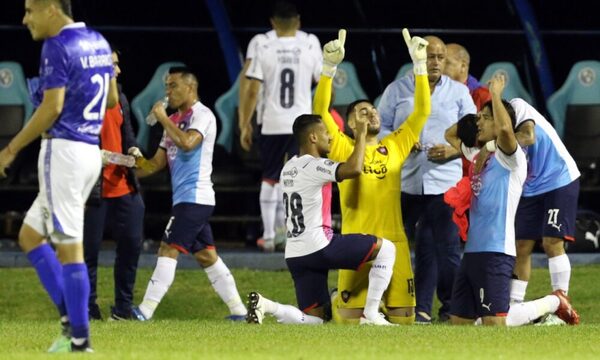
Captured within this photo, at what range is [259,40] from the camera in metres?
15.8

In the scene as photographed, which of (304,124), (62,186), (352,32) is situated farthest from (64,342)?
(352,32)

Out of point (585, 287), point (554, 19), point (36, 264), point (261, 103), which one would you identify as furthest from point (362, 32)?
point (36, 264)

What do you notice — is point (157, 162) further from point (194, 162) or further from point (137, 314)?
point (137, 314)

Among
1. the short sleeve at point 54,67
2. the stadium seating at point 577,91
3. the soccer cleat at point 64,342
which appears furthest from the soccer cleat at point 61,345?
the stadium seating at point 577,91

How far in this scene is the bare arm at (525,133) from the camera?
41.0 feet

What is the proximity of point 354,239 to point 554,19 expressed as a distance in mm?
7700

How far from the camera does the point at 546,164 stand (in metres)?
12.9

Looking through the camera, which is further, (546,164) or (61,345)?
(546,164)

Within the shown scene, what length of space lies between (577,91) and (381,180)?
563 cm

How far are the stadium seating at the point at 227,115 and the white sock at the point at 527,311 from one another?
5791mm

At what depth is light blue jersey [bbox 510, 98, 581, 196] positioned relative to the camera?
1290 centimetres

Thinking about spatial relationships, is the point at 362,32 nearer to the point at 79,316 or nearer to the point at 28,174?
the point at 28,174

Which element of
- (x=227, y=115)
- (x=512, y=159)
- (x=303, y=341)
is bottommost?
(x=303, y=341)

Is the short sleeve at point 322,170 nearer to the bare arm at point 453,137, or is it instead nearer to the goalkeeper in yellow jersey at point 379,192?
the goalkeeper in yellow jersey at point 379,192
